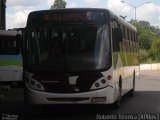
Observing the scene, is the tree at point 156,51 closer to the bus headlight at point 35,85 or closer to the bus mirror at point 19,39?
the bus mirror at point 19,39

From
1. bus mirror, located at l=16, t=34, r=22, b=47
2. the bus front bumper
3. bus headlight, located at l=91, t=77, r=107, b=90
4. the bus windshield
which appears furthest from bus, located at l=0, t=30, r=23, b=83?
bus headlight, located at l=91, t=77, r=107, b=90

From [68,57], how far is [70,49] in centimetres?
22

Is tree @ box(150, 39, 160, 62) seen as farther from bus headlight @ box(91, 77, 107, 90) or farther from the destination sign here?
bus headlight @ box(91, 77, 107, 90)

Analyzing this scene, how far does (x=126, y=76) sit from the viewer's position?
19.0 metres

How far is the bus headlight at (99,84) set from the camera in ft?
47.3

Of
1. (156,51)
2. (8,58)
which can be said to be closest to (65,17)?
(8,58)

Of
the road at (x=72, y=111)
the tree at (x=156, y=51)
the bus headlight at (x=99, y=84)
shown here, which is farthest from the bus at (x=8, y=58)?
the tree at (x=156, y=51)

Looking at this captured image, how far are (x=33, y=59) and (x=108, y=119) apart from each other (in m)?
2.64

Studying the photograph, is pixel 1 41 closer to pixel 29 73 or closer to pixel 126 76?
pixel 126 76

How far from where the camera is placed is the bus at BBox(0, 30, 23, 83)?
25938mm

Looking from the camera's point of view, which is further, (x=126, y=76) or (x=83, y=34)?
(x=126, y=76)

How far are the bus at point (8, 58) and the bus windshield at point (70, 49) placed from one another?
11.0 m

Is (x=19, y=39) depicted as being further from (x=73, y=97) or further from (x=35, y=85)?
(x=73, y=97)

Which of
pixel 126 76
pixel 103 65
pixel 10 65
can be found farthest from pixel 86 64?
pixel 10 65
